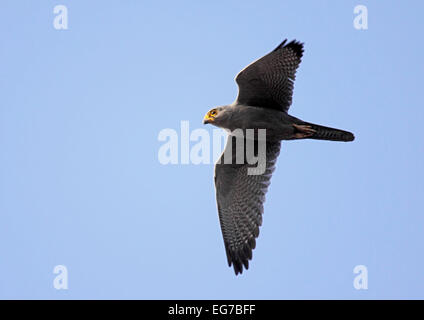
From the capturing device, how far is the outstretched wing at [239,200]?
33.8 ft

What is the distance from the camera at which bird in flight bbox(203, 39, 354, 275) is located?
9.59 metres

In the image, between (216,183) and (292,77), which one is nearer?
(292,77)

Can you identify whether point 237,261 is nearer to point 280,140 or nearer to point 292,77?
point 280,140

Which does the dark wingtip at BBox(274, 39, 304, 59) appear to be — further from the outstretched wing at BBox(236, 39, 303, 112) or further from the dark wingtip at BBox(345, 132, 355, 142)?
the dark wingtip at BBox(345, 132, 355, 142)

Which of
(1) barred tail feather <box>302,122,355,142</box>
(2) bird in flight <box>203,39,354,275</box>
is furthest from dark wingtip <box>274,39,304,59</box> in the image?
(1) barred tail feather <box>302,122,355,142</box>

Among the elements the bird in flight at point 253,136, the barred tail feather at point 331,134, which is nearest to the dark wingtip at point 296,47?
the bird in flight at point 253,136

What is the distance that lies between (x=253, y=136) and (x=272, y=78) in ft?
3.40

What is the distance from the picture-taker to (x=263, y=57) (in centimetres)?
936

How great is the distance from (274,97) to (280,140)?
2.76 ft

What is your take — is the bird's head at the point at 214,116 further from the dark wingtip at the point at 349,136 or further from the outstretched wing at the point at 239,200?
the dark wingtip at the point at 349,136

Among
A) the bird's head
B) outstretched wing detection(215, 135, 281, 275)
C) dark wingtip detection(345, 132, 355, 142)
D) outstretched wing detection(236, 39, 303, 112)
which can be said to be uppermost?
outstretched wing detection(236, 39, 303, 112)

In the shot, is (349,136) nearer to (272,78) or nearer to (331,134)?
(331,134)

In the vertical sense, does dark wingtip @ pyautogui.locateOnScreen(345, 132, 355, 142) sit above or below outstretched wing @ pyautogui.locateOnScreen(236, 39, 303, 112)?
below
